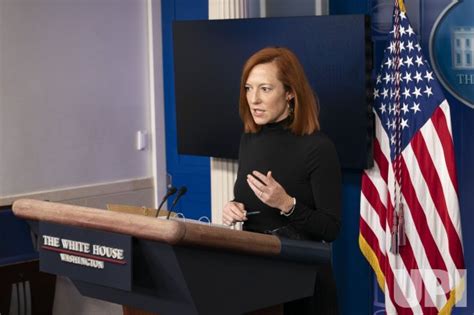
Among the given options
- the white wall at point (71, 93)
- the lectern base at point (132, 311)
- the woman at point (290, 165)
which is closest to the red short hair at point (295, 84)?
the woman at point (290, 165)

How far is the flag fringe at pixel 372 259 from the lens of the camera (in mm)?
4121

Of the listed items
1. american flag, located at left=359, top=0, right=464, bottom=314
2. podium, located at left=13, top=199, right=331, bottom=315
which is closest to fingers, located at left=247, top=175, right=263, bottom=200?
podium, located at left=13, top=199, right=331, bottom=315

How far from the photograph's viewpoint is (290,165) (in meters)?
2.58

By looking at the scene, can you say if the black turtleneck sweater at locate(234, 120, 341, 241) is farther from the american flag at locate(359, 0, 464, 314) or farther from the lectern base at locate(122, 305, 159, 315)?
the american flag at locate(359, 0, 464, 314)

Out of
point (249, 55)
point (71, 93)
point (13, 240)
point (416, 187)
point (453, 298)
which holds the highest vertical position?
point (249, 55)

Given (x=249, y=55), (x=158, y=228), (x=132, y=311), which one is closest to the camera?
(x=158, y=228)

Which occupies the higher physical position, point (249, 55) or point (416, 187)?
point (249, 55)

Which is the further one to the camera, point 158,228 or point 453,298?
point 453,298

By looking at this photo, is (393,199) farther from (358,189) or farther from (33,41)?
(33,41)

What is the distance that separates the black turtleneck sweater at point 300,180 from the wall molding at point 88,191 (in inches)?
89.1

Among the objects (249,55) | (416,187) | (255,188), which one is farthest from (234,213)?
(249,55)

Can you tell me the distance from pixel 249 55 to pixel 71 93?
1.12m

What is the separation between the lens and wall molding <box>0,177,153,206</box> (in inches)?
184

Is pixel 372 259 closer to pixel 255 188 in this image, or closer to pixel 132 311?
pixel 255 188
